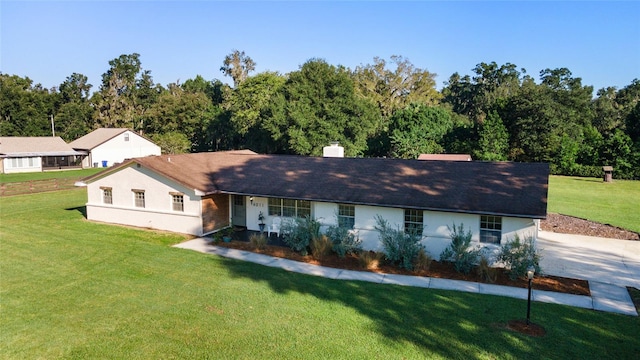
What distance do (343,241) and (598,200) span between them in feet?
73.5

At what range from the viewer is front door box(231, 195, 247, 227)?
66.2 ft

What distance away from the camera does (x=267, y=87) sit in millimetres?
51656

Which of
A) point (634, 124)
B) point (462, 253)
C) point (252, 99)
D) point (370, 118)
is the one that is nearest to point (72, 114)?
point (252, 99)

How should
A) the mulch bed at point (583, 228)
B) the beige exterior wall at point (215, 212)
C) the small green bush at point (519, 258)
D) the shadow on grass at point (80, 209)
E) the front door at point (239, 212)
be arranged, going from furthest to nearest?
the shadow on grass at point (80, 209) → the front door at point (239, 212) → the mulch bed at point (583, 228) → the beige exterior wall at point (215, 212) → the small green bush at point (519, 258)

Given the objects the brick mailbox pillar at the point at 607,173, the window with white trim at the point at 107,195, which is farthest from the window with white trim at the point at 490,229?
the brick mailbox pillar at the point at 607,173

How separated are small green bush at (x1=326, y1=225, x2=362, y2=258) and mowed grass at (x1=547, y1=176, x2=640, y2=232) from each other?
14.2 metres

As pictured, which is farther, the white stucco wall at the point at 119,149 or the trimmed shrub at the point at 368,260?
the white stucco wall at the point at 119,149

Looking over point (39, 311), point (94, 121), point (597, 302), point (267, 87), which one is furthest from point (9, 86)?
point (597, 302)

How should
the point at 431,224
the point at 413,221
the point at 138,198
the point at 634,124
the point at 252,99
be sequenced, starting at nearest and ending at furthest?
the point at 431,224 → the point at 413,221 → the point at 138,198 → the point at 634,124 → the point at 252,99

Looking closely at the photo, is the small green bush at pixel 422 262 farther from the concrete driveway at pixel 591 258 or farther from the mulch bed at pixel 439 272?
the concrete driveway at pixel 591 258

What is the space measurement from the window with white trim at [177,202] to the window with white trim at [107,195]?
171 inches

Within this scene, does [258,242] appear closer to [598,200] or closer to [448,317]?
[448,317]

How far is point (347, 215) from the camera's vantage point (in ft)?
55.4

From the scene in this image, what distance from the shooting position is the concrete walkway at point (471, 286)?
11305 millimetres
